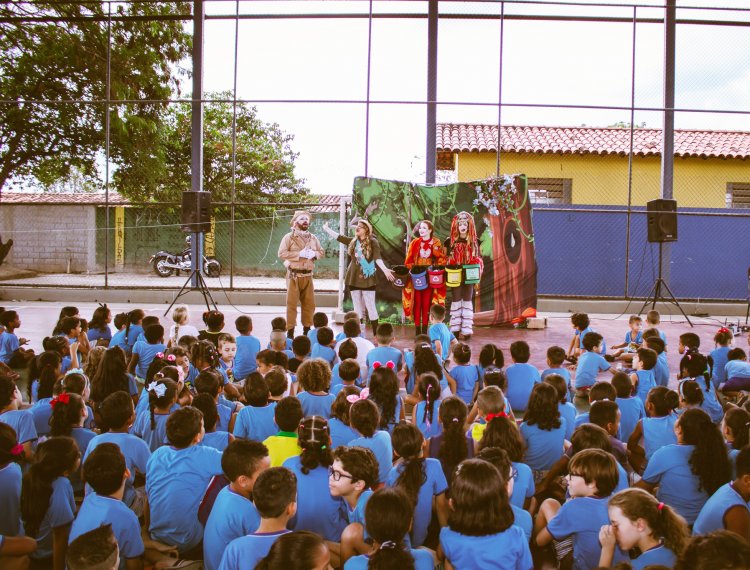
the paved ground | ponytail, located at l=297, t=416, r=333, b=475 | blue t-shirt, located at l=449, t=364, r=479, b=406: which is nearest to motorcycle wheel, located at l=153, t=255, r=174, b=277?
the paved ground

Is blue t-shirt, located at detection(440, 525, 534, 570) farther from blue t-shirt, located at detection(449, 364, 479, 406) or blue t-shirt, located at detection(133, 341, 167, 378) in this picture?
blue t-shirt, located at detection(133, 341, 167, 378)

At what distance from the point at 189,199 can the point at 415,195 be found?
3913 millimetres

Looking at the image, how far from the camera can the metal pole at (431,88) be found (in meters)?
13.6

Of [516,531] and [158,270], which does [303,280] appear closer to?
[516,531]

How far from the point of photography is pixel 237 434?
161 inches

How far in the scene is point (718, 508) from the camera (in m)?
2.97

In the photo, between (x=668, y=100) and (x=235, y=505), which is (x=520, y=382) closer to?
(x=235, y=505)

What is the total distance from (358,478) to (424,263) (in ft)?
22.4

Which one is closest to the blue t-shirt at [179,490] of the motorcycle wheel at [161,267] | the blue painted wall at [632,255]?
the blue painted wall at [632,255]

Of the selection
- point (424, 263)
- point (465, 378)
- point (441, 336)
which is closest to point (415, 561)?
point (465, 378)

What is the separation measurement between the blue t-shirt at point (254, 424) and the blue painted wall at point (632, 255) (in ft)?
44.0

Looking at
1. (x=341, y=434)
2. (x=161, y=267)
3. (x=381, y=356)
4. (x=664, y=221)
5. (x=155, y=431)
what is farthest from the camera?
(x=161, y=267)

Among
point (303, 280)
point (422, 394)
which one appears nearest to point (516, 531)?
point (422, 394)

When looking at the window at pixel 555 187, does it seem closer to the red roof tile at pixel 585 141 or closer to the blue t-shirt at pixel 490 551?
the red roof tile at pixel 585 141
